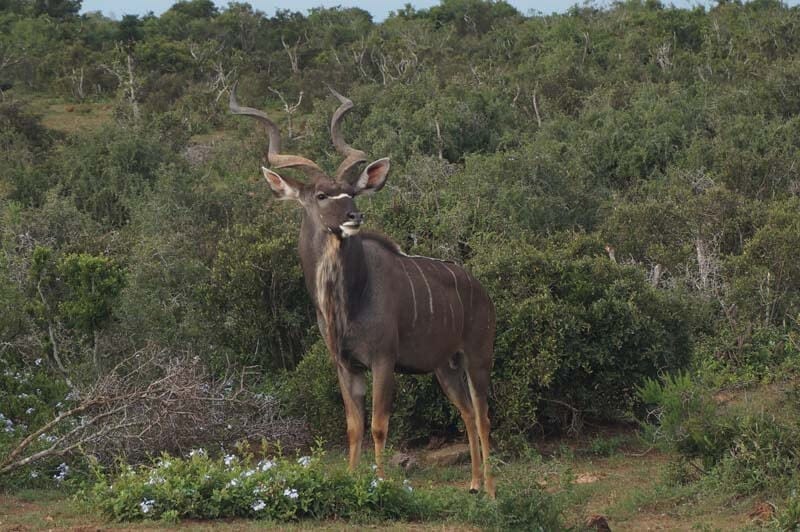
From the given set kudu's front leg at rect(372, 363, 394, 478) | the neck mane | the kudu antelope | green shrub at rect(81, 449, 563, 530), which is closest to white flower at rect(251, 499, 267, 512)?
green shrub at rect(81, 449, 563, 530)

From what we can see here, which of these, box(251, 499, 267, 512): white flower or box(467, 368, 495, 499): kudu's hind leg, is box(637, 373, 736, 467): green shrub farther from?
box(251, 499, 267, 512): white flower

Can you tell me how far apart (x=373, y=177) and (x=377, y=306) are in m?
0.87

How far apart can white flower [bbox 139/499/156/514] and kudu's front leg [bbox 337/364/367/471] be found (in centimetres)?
131

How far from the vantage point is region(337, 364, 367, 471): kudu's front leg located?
7.64 metres

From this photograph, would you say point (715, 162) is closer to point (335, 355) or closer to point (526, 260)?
point (526, 260)

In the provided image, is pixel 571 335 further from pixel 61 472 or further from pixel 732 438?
pixel 61 472

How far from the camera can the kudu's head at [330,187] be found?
7676mm

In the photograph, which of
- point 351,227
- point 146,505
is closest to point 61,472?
point 146,505

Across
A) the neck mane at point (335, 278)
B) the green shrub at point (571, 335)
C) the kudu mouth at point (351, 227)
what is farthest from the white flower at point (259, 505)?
the green shrub at point (571, 335)

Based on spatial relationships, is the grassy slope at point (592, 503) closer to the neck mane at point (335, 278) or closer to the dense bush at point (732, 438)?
the dense bush at point (732, 438)

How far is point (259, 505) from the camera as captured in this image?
6.54 m

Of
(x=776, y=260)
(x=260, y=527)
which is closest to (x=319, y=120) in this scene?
(x=776, y=260)

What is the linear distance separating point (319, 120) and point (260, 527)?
56.7ft

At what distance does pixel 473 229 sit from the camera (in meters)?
13.0
